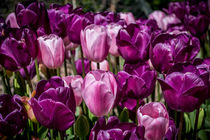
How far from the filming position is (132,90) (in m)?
0.83

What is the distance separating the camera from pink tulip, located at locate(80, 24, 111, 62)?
0.91 m

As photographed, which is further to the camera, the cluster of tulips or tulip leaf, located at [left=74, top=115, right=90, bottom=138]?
tulip leaf, located at [left=74, top=115, right=90, bottom=138]

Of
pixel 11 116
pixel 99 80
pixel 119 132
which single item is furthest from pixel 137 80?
pixel 11 116

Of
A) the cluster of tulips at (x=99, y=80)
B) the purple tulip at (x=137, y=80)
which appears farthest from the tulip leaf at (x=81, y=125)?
the purple tulip at (x=137, y=80)

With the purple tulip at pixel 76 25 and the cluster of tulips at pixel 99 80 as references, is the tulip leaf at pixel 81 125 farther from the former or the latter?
the purple tulip at pixel 76 25

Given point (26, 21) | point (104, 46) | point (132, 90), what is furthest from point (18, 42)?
point (132, 90)

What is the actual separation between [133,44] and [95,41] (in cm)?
13

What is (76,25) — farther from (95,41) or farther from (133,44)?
(133,44)

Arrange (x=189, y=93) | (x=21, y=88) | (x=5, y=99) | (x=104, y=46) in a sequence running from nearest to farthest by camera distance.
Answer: (x=189, y=93) → (x=5, y=99) → (x=104, y=46) → (x=21, y=88)

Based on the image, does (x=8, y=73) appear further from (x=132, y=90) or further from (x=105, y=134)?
(x=105, y=134)

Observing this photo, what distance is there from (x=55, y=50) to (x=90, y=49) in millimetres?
123

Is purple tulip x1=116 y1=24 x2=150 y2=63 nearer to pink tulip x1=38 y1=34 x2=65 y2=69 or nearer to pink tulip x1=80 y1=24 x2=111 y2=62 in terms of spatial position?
pink tulip x1=80 y1=24 x2=111 y2=62

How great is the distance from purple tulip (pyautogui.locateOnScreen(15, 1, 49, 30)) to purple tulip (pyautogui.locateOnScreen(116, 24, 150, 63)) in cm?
29

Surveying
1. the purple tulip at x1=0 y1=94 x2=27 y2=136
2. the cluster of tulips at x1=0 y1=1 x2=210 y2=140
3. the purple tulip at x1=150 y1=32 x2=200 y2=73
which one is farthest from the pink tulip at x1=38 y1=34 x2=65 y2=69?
the purple tulip at x1=150 y1=32 x2=200 y2=73
